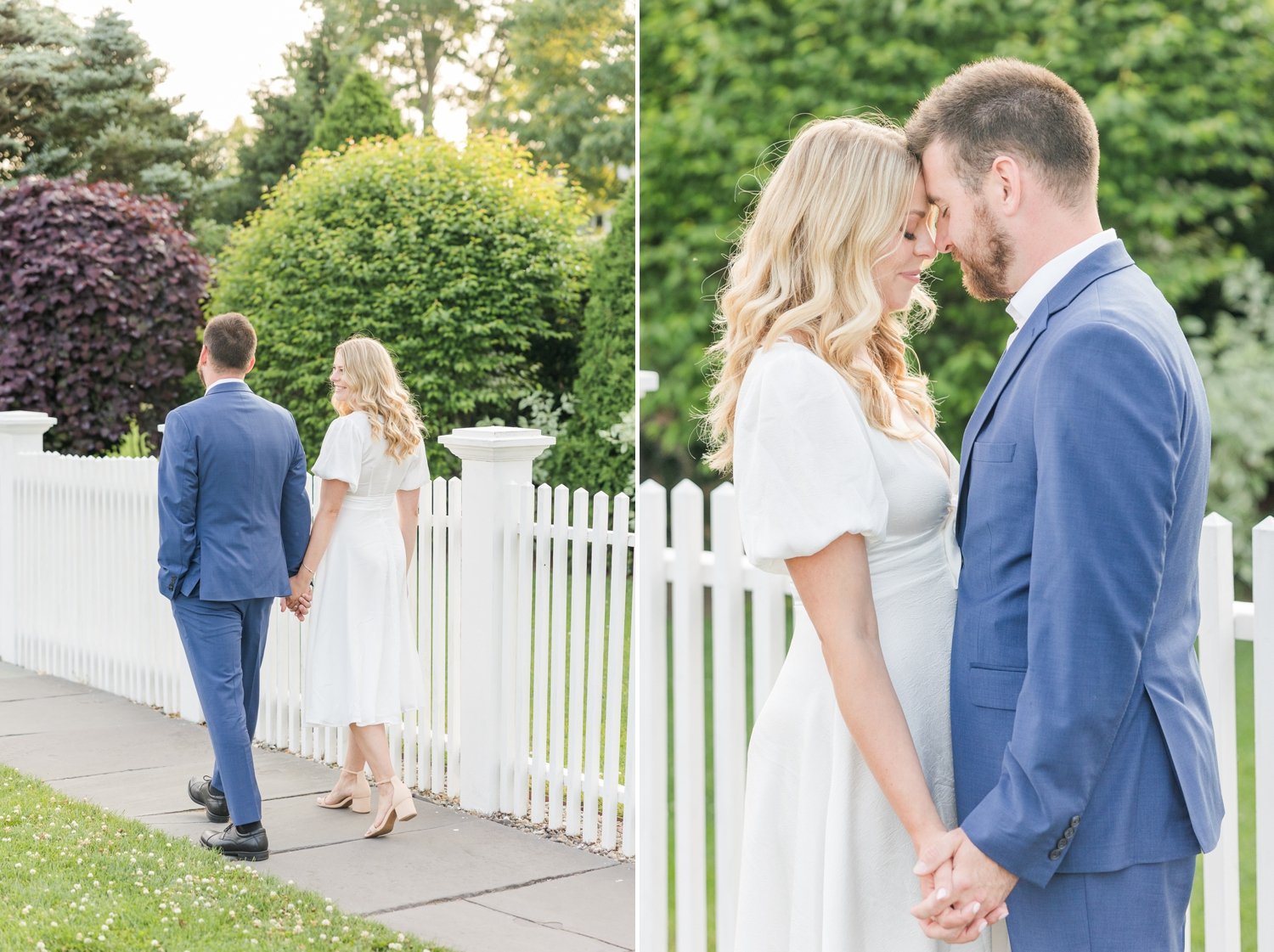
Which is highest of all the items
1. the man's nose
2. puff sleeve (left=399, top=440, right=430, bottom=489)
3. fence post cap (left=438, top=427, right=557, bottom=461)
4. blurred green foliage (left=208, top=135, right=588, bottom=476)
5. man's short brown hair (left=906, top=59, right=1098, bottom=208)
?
blurred green foliage (left=208, top=135, right=588, bottom=476)

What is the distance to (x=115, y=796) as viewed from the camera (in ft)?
17.9

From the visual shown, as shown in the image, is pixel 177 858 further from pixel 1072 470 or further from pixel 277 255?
pixel 277 255

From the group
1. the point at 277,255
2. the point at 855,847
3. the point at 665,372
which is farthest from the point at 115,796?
the point at 277,255

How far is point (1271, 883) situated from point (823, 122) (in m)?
1.67

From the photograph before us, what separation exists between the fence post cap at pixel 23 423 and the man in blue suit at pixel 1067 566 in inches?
296

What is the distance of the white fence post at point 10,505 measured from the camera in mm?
8516

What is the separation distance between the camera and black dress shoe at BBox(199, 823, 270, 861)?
4.66 metres

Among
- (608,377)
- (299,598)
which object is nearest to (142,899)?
(299,598)

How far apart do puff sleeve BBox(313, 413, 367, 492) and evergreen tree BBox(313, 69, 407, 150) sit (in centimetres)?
1069

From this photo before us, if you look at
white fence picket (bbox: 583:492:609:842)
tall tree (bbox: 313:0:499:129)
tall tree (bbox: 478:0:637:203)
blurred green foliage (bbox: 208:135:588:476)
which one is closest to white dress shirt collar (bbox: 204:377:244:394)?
white fence picket (bbox: 583:492:609:842)

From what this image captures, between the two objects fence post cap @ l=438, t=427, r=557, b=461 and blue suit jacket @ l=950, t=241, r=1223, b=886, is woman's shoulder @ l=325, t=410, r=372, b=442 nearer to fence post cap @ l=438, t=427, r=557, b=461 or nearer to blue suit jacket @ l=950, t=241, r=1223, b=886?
fence post cap @ l=438, t=427, r=557, b=461

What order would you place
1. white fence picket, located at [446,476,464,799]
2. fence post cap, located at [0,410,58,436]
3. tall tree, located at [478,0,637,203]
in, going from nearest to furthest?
white fence picket, located at [446,476,464,799] → fence post cap, located at [0,410,58,436] → tall tree, located at [478,0,637,203]

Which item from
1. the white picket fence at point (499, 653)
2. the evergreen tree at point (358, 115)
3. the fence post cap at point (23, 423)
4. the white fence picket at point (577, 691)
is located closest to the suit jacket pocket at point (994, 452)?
the white picket fence at point (499, 653)

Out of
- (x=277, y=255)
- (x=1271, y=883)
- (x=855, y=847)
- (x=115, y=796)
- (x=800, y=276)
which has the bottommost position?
(x=115, y=796)
